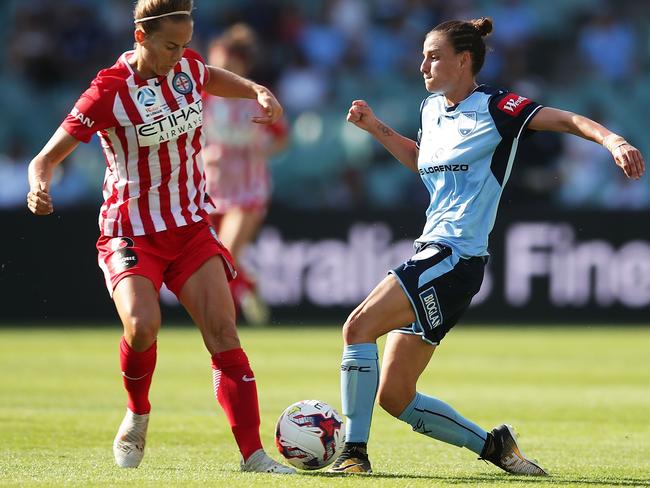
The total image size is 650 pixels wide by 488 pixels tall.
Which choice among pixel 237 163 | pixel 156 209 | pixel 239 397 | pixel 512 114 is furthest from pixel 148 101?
pixel 237 163

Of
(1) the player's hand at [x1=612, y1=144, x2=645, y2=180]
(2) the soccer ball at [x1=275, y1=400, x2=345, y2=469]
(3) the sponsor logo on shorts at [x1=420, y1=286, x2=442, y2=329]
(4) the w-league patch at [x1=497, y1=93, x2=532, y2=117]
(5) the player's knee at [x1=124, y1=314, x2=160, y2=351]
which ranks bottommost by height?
(2) the soccer ball at [x1=275, y1=400, x2=345, y2=469]

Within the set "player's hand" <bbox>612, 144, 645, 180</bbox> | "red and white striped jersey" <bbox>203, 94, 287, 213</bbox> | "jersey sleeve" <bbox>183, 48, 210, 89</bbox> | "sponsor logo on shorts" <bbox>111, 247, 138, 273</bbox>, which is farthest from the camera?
"red and white striped jersey" <bbox>203, 94, 287, 213</bbox>

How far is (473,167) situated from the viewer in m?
6.19

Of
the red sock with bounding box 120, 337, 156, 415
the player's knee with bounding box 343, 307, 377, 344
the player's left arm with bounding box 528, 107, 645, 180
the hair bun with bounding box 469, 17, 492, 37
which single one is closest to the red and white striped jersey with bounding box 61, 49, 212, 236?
the red sock with bounding box 120, 337, 156, 415

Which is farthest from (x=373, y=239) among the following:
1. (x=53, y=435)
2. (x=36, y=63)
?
(x=53, y=435)

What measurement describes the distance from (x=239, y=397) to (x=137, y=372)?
1.76 ft

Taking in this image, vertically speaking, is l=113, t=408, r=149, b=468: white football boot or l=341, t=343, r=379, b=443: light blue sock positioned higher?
l=341, t=343, r=379, b=443: light blue sock

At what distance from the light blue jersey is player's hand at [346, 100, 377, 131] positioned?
44 centimetres

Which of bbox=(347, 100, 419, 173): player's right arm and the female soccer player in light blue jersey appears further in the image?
bbox=(347, 100, 419, 173): player's right arm

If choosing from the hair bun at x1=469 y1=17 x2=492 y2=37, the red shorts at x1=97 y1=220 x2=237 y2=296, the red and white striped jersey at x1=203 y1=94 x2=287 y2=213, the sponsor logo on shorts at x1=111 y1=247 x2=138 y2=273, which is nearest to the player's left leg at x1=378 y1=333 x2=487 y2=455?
the red shorts at x1=97 y1=220 x2=237 y2=296

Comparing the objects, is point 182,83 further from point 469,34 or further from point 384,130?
point 469,34

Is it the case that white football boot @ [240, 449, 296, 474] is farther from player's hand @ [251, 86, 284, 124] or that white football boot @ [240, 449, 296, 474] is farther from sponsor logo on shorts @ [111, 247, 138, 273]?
player's hand @ [251, 86, 284, 124]

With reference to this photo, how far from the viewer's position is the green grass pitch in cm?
602

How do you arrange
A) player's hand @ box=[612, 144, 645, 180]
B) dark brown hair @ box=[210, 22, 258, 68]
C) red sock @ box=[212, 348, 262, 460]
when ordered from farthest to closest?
dark brown hair @ box=[210, 22, 258, 68]
red sock @ box=[212, 348, 262, 460]
player's hand @ box=[612, 144, 645, 180]
